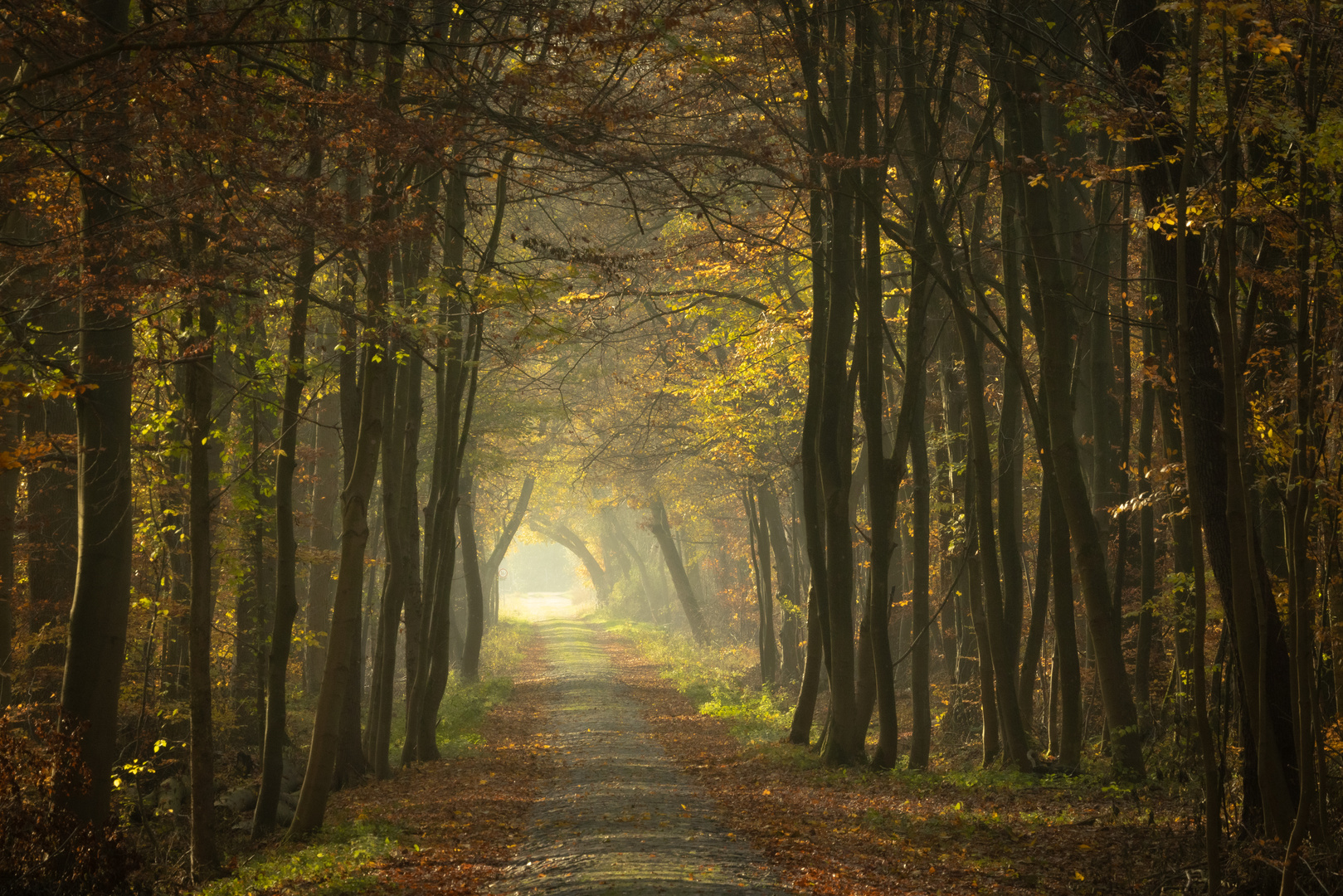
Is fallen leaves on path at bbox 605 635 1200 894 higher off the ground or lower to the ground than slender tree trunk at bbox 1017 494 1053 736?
lower

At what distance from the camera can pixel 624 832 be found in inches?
353

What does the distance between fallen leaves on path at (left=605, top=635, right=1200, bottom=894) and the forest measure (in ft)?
2.03

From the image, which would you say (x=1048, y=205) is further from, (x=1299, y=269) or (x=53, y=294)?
(x=53, y=294)

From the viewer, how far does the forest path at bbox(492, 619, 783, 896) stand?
7.07 m

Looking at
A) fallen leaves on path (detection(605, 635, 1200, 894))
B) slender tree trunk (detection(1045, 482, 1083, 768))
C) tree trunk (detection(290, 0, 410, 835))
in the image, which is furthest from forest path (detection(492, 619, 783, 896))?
slender tree trunk (detection(1045, 482, 1083, 768))

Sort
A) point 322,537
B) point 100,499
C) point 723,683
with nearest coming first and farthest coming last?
point 100,499
point 322,537
point 723,683

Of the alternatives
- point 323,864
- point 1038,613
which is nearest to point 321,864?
point 323,864

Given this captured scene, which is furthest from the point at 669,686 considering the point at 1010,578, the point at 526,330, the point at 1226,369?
the point at 1226,369

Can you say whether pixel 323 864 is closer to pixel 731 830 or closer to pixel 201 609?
pixel 201 609

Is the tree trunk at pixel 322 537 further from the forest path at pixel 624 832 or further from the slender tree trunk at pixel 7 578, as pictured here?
the slender tree trunk at pixel 7 578

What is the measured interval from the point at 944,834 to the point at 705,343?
12794 mm

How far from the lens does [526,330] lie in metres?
11.3

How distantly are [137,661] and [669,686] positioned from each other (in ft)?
45.7

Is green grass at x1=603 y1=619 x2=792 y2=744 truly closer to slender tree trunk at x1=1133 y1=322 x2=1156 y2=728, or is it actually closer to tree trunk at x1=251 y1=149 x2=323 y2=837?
slender tree trunk at x1=1133 y1=322 x2=1156 y2=728
